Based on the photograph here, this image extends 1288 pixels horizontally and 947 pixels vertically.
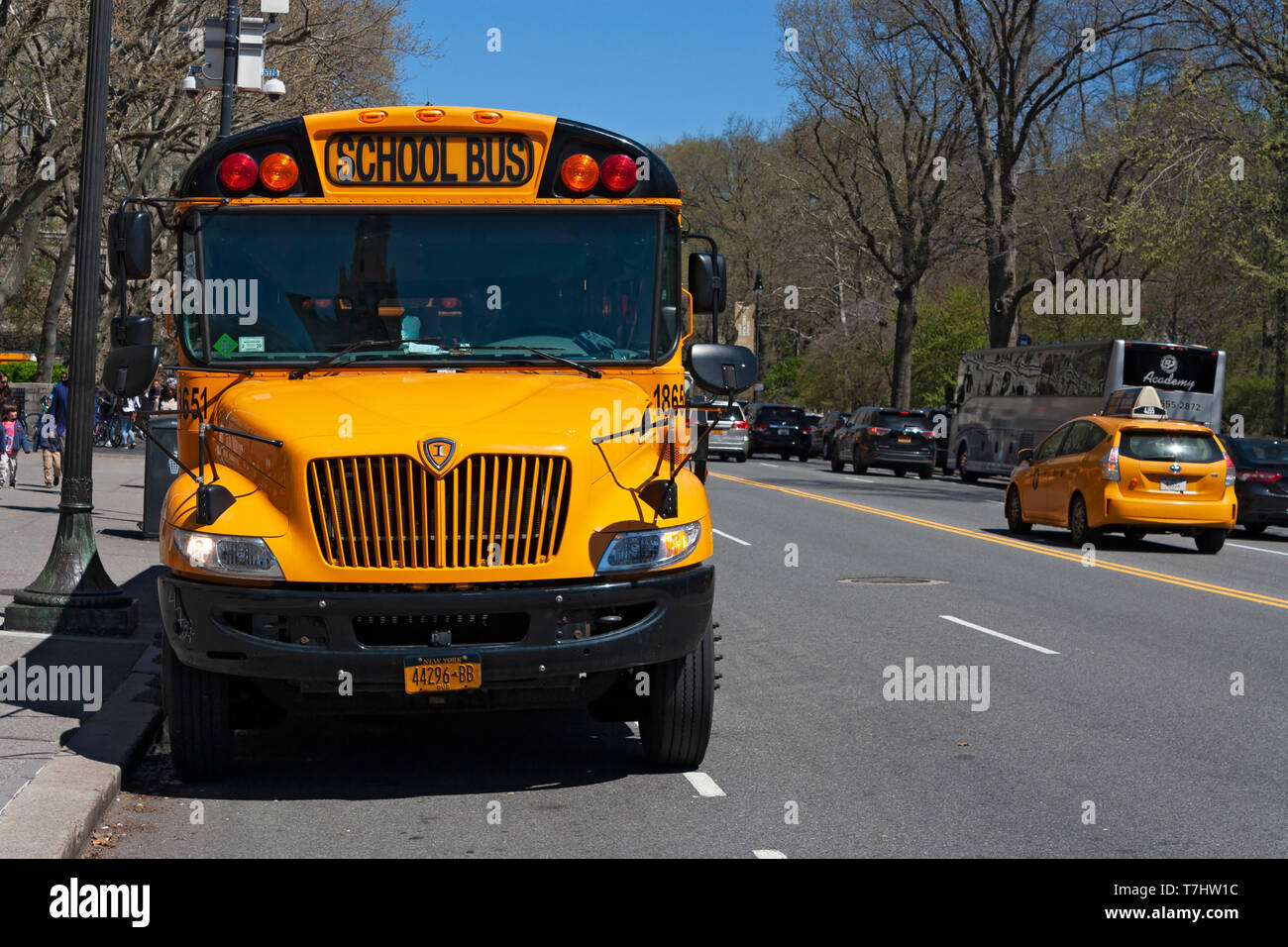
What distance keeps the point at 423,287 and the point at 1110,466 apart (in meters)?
14.5

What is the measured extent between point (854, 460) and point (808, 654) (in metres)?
34.3

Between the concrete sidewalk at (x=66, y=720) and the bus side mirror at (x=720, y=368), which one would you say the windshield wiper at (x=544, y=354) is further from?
the concrete sidewalk at (x=66, y=720)

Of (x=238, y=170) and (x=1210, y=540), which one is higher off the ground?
(x=238, y=170)

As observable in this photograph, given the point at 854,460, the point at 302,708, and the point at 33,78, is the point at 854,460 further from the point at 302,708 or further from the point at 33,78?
the point at 302,708

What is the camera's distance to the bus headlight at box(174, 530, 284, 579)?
21.2 feet

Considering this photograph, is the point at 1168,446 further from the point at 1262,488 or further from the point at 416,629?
the point at 416,629

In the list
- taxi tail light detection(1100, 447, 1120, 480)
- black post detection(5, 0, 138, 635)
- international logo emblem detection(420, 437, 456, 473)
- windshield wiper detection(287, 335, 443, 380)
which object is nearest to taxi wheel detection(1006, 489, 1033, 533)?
taxi tail light detection(1100, 447, 1120, 480)

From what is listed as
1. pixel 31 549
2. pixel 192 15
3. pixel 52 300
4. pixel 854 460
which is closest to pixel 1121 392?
pixel 854 460

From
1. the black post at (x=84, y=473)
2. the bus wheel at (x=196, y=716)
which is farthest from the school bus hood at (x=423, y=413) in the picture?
the black post at (x=84, y=473)

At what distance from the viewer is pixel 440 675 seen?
6484 mm

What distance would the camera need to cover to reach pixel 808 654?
11172mm

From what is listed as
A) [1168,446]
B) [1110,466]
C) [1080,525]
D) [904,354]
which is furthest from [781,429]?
[1110,466]

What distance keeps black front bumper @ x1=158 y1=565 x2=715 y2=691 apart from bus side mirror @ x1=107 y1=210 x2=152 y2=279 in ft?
6.18

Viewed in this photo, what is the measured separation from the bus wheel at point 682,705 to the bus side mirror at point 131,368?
9.24 ft
